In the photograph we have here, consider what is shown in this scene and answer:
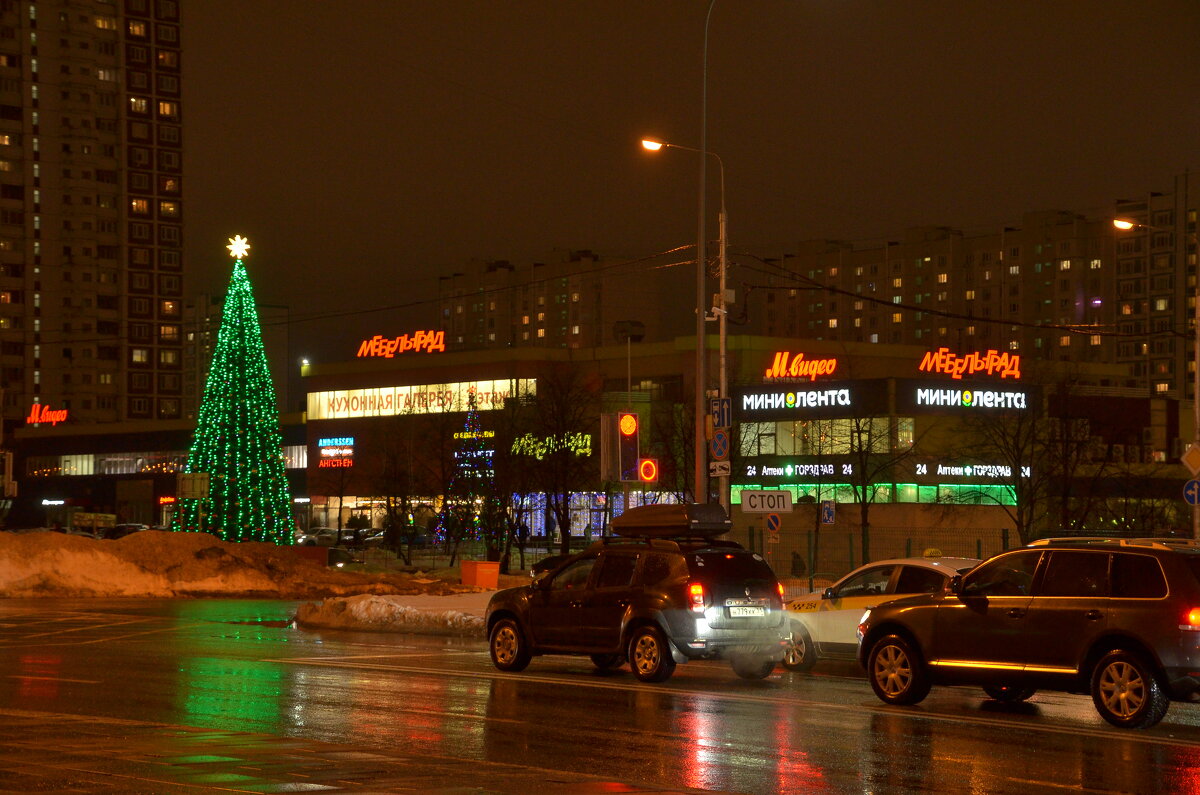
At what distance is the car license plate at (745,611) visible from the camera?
1739 cm

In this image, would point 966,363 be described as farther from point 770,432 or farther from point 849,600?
point 849,600

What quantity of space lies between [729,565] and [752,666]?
1.38 metres

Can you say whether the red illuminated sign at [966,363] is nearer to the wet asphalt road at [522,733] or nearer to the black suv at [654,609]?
the wet asphalt road at [522,733]

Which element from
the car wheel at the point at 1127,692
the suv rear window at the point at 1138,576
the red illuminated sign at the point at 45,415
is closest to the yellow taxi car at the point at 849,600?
the suv rear window at the point at 1138,576

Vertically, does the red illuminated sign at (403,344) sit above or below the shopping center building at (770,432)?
above

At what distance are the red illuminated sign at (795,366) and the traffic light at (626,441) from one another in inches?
2065

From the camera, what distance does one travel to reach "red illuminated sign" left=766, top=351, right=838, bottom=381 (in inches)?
3201

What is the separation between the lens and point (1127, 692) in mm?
13383

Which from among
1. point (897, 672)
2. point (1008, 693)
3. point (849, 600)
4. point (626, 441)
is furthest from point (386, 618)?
point (1008, 693)

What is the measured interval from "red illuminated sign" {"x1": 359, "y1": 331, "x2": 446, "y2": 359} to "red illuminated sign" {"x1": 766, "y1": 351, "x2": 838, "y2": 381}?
31.2 m

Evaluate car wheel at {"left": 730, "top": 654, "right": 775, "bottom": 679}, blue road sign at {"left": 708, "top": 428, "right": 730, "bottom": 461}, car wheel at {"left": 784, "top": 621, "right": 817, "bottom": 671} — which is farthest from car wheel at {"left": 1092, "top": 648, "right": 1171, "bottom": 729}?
blue road sign at {"left": 708, "top": 428, "right": 730, "bottom": 461}

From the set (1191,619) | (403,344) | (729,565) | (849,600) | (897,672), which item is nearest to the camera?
(1191,619)

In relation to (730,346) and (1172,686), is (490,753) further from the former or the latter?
(730,346)

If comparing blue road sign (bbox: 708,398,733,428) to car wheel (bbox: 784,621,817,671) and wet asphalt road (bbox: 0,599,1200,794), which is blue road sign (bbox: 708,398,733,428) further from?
car wheel (bbox: 784,621,817,671)
